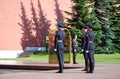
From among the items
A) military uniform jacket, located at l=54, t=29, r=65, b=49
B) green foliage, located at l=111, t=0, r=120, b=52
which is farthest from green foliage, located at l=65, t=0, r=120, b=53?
military uniform jacket, located at l=54, t=29, r=65, b=49

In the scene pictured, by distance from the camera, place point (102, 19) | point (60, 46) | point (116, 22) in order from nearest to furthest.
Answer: point (60, 46) → point (102, 19) → point (116, 22)

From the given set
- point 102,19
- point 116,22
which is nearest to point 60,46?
point 102,19

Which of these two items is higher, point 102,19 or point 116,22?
point 102,19

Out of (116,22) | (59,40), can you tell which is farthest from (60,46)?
(116,22)

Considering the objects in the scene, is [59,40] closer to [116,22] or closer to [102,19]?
[102,19]

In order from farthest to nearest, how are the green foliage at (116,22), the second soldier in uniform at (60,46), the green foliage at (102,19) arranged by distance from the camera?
the green foliage at (116,22) < the green foliage at (102,19) < the second soldier in uniform at (60,46)

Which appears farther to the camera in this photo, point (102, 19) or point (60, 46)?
point (102, 19)

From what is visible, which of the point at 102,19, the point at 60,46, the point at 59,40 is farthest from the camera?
the point at 102,19

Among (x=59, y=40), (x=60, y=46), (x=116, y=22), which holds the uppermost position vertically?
(x=59, y=40)

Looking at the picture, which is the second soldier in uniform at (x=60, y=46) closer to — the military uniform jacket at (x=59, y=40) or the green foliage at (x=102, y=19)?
the military uniform jacket at (x=59, y=40)

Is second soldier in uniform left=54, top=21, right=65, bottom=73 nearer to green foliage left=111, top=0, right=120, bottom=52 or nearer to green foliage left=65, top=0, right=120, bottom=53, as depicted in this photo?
green foliage left=65, top=0, right=120, bottom=53

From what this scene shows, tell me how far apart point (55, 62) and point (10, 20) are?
55.0ft

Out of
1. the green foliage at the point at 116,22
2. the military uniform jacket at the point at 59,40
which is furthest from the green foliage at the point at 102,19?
the military uniform jacket at the point at 59,40

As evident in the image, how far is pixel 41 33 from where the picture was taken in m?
40.9
